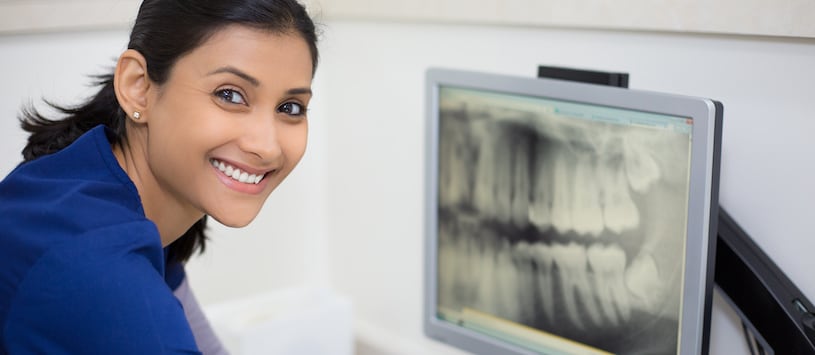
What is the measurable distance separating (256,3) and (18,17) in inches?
24.8

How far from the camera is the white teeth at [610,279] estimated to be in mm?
1157

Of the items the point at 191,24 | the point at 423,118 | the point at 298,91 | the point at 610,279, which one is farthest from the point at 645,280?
the point at 423,118

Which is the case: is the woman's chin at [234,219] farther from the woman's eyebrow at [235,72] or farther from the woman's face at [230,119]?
the woman's eyebrow at [235,72]

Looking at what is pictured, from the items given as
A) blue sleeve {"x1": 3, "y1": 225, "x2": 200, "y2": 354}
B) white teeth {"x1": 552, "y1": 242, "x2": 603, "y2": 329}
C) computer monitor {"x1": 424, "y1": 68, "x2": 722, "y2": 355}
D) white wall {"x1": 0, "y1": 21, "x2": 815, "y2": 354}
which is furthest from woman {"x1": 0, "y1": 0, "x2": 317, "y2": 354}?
white wall {"x1": 0, "y1": 21, "x2": 815, "y2": 354}

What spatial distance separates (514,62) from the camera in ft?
5.23

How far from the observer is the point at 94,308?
948mm

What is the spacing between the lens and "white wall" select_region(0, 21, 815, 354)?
1.26 meters

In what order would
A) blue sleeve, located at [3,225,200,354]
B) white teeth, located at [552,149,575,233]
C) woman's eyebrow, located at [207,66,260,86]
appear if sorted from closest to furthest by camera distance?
blue sleeve, located at [3,225,200,354] < woman's eyebrow, located at [207,66,260,86] < white teeth, located at [552,149,575,233]

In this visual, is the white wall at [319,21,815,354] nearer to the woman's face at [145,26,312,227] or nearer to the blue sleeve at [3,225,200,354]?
the woman's face at [145,26,312,227]

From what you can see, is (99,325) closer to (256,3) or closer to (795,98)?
(256,3)

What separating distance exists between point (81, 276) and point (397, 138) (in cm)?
96

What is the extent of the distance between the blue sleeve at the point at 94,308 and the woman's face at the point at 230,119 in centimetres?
15

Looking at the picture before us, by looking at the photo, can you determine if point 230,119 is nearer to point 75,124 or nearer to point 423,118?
point 75,124

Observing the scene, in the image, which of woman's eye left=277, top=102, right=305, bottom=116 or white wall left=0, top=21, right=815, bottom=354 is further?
white wall left=0, top=21, right=815, bottom=354
